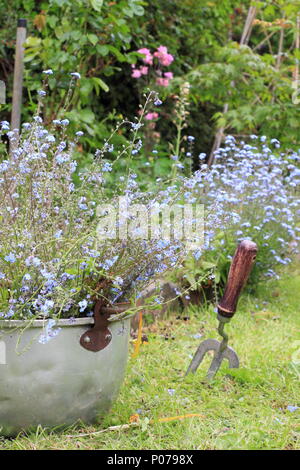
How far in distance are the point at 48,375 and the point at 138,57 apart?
4334 mm

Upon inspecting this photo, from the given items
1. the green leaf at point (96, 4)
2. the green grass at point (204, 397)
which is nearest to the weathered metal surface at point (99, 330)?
the green grass at point (204, 397)

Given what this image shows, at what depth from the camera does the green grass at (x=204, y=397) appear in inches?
68.0

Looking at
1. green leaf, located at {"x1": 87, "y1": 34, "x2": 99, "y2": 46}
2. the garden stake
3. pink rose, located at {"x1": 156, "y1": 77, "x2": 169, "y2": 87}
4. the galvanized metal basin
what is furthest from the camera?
pink rose, located at {"x1": 156, "y1": 77, "x2": 169, "y2": 87}

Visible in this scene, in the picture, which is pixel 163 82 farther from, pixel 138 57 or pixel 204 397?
pixel 204 397

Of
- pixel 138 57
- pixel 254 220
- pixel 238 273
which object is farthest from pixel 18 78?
pixel 238 273

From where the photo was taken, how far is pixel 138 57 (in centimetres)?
546

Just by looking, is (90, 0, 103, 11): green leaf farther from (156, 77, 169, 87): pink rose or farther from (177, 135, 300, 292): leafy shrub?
(156, 77, 169, 87): pink rose

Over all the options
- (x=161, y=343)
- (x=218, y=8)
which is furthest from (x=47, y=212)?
(x=218, y=8)

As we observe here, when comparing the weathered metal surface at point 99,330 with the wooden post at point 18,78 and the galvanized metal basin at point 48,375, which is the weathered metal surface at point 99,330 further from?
the wooden post at point 18,78

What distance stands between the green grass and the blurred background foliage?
1111 millimetres

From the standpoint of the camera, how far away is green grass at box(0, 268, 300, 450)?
5.67 ft

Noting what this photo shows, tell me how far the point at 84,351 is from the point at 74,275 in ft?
0.72

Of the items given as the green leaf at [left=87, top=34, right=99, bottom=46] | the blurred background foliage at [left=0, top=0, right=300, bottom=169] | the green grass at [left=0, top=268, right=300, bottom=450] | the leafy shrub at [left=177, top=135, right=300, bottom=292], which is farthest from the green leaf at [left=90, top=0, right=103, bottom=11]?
the green grass at [left=0, top=268, right=300, bottom=450]

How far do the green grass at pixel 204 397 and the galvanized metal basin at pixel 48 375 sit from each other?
67 millimetres
